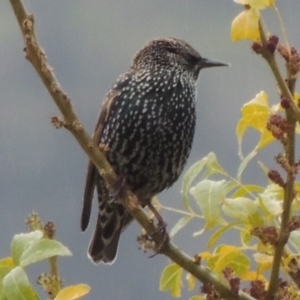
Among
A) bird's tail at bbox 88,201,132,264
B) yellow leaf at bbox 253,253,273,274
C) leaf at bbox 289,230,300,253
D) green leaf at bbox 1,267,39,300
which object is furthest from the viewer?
bird's tail at bbox 88,201,132,264

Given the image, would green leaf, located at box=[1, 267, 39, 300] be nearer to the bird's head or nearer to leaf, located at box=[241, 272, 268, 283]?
leaf, located at box=[241, 272, 268, 283]

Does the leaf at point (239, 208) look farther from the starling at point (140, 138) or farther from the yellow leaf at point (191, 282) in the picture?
the starling at point (140, 138)

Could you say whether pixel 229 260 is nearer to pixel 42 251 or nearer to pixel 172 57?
pixel 42 251

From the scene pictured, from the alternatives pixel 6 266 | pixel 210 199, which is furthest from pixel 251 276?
pixel 6 266

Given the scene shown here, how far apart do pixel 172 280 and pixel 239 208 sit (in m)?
0.23

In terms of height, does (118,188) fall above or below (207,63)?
below

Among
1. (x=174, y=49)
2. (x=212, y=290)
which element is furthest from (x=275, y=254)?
(x=174, y=49)

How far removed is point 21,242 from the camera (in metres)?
1.04

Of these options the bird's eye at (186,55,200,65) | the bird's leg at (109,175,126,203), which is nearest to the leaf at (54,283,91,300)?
the bird's leg at (109,175,126,203)

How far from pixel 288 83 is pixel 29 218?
0.41 meters

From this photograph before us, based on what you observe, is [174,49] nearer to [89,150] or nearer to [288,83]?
[89,150]

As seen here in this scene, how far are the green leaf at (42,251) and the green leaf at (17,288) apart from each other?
2 centimetres

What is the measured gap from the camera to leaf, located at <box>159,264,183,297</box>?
4.41 feet

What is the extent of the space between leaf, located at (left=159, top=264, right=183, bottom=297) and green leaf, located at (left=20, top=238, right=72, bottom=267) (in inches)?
15.3
